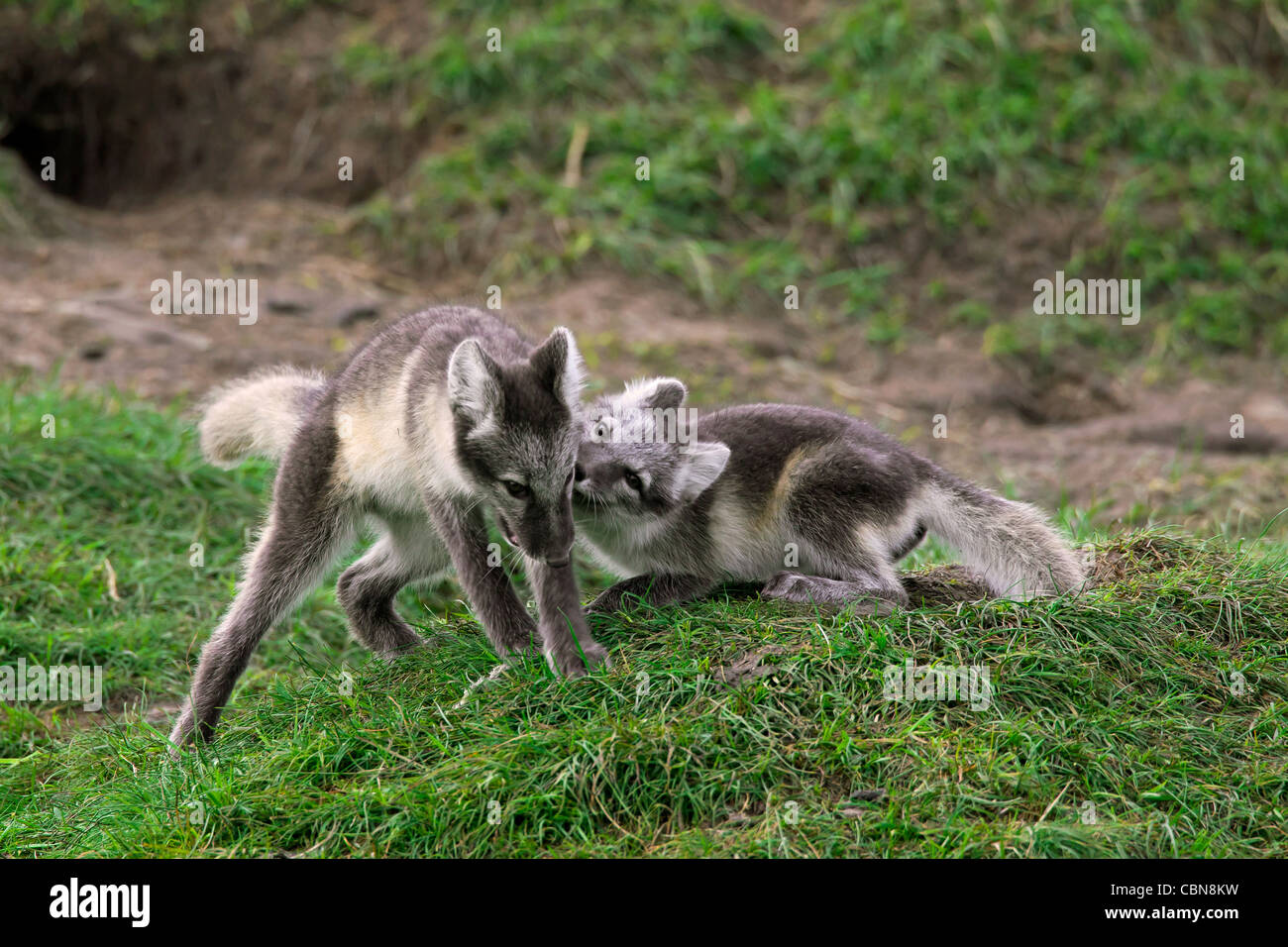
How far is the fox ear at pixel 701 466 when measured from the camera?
482 cm

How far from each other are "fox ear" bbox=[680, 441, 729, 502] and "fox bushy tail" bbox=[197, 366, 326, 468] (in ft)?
5.58

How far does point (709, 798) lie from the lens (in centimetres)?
382

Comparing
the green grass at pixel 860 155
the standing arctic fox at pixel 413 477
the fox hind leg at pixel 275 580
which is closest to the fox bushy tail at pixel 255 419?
the standing arctic fox at pixel 413 477

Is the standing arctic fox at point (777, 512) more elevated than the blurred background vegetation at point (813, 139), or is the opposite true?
the blurred background vegetation at point (813, 139)

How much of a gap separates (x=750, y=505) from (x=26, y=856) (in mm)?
2667

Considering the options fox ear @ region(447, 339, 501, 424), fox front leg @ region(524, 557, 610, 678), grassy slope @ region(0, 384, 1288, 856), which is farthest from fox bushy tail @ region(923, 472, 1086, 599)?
fox ear @ region(447, 339, 501, 424)

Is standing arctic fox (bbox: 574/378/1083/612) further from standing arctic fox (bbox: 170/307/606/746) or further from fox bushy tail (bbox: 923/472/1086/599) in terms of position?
standing arctic fox (bbox: 170/307/606/746)

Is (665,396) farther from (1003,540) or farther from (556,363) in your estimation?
(1003,540)

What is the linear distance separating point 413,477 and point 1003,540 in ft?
7.02

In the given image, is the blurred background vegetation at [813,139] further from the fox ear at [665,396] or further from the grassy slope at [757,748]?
the grassy slope at [757,748]

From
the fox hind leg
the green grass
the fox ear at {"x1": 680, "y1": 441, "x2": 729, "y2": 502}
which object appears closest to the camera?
the fox ear at {"x1": 680, "y1": 441, "x2": 729, "y2": 502}

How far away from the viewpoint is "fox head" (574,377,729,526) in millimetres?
4715

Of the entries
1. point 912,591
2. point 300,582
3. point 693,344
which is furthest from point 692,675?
point 693,344

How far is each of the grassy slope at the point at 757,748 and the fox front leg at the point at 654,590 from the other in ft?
0.34
